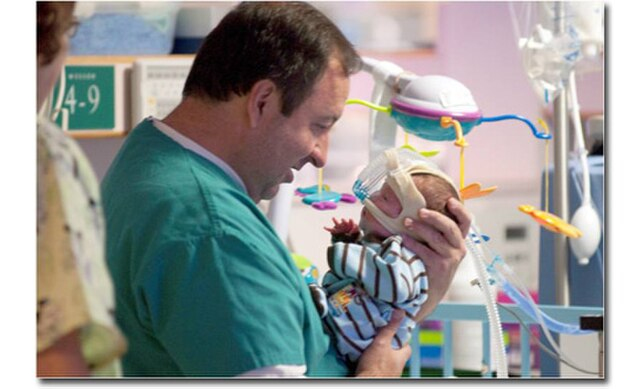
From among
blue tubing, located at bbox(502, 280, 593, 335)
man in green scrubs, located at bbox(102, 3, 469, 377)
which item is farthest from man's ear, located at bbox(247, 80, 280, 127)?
blue tubing, located at bbox(502, 280, 593, 335)

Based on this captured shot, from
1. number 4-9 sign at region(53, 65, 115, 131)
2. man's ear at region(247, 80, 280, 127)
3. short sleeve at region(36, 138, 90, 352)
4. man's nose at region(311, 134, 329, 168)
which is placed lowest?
short sleeve at region(36, 138, 90, 352)

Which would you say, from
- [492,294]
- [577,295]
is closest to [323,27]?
[492,294]

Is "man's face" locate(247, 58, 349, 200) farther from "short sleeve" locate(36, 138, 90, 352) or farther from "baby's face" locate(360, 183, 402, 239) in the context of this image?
"short sleeve" locate(36, 138, 90, 352)

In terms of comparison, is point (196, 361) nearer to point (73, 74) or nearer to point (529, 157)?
point (73, 74)

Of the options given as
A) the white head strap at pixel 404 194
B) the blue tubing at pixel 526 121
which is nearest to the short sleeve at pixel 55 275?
the white head strap at pixel 404 194

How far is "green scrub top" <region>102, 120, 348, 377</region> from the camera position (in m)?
1.46

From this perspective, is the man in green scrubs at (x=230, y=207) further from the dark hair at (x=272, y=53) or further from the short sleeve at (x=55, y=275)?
the short sleeve at (x=55, y=275)

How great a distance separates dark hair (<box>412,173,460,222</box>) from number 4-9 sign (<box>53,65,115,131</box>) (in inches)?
26.6

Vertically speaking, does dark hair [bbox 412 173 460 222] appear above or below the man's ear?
below

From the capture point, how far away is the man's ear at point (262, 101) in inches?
63.7

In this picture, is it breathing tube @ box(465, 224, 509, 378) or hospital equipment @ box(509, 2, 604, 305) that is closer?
breathing tube @ box(465, 224, 509, 378)

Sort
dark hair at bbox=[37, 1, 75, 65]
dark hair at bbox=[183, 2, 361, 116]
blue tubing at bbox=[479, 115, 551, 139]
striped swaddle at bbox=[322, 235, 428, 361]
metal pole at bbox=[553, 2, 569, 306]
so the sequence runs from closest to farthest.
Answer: dark hair at bbox=[37, 1, 75, 65] < dark hair at bbox=[183, 2, 361, 116] < striped swaddle at bbox=[322, 235, 428, 361] < blue tubing at bbox=[479, 115, 551, 139] < metal pole at bbox=[553, 2, 569, 306]
